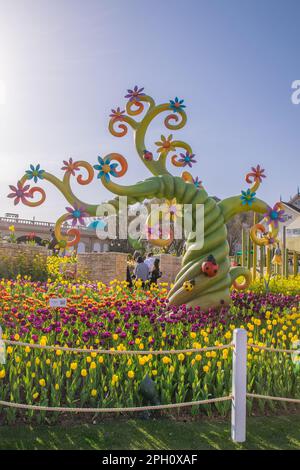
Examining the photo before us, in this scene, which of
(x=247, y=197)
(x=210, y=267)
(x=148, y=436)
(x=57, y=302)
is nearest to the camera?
(x=148, y=436)

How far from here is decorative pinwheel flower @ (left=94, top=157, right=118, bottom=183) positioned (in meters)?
8.01

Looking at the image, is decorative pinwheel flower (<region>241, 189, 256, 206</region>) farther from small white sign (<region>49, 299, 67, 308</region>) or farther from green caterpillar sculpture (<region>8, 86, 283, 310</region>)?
small white sign (<region>49, 299, 67, 308</region>)

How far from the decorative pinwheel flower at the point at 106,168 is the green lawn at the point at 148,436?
4.56 m

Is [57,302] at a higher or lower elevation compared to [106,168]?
lower

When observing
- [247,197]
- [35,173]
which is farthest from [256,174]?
[35,173]

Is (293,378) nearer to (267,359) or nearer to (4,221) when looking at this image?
(267,359)

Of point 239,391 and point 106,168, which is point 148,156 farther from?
point 239,391

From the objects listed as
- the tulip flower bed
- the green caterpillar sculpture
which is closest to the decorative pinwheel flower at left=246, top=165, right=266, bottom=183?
the green caterpillar sculpture

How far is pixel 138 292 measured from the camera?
10.2 metres

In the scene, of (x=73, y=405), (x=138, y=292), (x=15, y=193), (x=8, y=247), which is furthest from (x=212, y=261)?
(x=8, y=247)

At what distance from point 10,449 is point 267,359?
2906mm

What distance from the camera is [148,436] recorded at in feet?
13.5

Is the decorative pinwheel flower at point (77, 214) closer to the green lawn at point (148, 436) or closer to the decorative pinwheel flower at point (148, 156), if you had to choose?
the decorative pinwheel flower at point (148, 156)

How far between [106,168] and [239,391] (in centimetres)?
481
